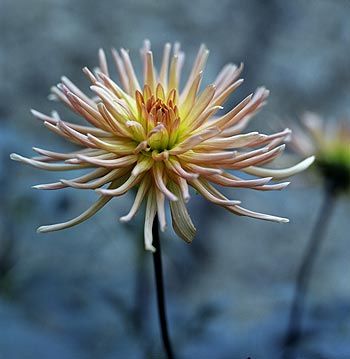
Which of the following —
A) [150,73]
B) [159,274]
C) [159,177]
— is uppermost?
[150,73]

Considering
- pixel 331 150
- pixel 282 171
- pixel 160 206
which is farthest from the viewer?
pixel 331 150

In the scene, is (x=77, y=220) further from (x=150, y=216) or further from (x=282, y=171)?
(x=282, y=171)

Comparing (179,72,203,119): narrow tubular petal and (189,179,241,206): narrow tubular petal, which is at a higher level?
(179,72,203,119): narrow tubular petal

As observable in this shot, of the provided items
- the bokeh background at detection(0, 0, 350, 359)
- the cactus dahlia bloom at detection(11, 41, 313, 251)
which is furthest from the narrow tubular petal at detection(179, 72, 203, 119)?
the bokeh background at detection(0, 0, 350, 359)

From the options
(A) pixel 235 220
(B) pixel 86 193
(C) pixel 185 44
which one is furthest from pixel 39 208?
(C) pixel 185 44

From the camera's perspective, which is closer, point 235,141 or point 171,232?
point 235,141

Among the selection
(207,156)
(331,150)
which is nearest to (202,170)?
(207,156)

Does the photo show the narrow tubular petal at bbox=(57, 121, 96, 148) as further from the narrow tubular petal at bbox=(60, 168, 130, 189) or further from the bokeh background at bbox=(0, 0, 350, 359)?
the bokeh background at bbox=(0, 0, 350, 359)
